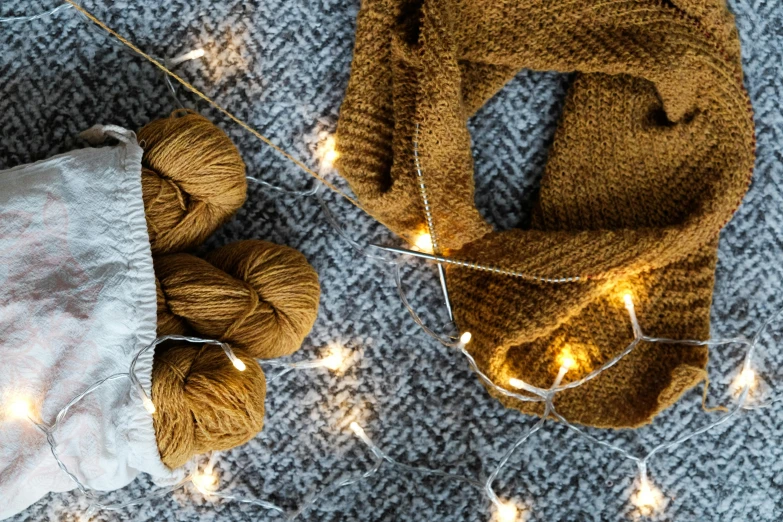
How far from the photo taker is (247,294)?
0.86 meters

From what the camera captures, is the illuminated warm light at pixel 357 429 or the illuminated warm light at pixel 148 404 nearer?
the illuminated warm light at pixel 148 404

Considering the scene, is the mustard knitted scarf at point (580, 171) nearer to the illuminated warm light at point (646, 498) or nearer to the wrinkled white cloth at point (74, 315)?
the illuminated warm light at point (646, 498)

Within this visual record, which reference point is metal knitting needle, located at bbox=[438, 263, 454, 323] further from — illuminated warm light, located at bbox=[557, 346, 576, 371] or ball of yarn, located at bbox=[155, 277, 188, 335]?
ball of yarn, located at bbox=[155, 277, 188, 335]

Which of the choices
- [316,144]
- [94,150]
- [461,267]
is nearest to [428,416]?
[461,267]

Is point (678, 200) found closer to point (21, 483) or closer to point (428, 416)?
point (428, 416)

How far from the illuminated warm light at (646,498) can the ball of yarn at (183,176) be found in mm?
671

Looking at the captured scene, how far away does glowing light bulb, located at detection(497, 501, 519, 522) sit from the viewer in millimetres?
987

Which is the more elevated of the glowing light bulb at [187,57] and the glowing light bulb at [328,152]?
the glowing light bulb at [187,57]

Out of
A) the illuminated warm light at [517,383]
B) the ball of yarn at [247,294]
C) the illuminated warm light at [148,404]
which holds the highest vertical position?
the ball of yarn at [247,294]

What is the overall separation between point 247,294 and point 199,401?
0.44ft

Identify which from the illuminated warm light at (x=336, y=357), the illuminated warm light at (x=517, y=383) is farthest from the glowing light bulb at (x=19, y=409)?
the illuminated warm light at (x=517, y=383)

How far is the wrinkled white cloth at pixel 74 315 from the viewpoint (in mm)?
813

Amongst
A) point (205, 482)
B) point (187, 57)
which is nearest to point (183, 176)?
point (187, 57)

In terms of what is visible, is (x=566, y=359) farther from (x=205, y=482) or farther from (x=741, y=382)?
(x=205, y=482)
